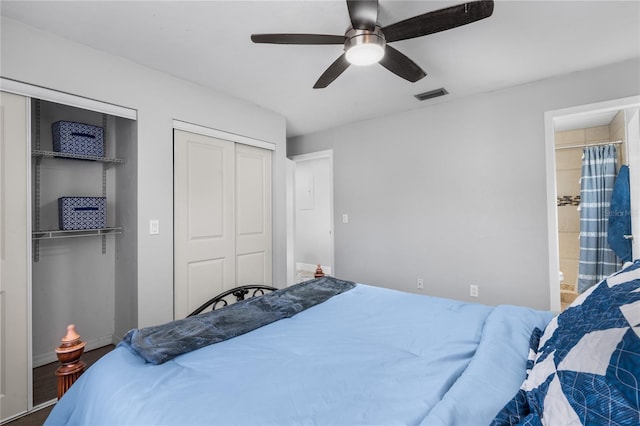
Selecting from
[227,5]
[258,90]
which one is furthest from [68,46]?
[258,90]

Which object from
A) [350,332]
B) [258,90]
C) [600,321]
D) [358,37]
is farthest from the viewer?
[258,90]

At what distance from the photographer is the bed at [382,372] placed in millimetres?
701

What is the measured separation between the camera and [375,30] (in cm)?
168

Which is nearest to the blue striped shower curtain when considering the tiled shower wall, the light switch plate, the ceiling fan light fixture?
the tiled shower wall

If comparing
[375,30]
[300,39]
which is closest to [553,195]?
[375,30]

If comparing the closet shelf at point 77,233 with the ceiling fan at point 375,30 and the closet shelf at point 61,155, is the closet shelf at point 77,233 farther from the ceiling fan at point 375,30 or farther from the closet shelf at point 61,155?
the ceiling fan at point 375,30

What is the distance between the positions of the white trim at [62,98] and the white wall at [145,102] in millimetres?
33

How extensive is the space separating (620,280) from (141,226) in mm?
2895

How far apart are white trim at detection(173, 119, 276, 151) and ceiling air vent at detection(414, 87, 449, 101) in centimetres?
176

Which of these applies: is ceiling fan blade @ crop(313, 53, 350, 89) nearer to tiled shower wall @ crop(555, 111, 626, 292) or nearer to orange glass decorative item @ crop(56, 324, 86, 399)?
orange glass decorative item @ crop(56, 324, 86, 399)

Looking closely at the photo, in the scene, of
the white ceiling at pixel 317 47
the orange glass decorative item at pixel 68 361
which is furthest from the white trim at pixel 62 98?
the orange glass decorative item at pixel 68 361

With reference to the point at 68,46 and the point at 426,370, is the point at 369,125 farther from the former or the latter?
the point at 426,370

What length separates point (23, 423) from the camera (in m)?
1.82

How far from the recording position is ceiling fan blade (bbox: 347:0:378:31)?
1508mm
